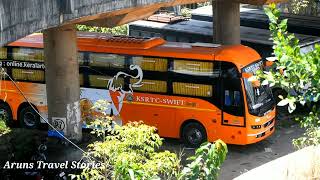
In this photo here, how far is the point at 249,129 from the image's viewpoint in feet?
46.6

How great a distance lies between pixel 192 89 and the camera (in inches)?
574

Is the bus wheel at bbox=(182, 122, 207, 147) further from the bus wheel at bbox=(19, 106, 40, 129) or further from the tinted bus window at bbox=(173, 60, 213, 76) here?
the bus wheel at bbox=(19, 106, 40, 129)

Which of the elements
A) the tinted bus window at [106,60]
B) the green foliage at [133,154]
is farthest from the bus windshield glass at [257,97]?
the green foliage at [133,154]

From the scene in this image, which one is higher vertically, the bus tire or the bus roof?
the bus roof

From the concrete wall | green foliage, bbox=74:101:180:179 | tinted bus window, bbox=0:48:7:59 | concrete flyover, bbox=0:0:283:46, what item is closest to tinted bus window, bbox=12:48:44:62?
tinted bus window, bbox=0:48:7:59

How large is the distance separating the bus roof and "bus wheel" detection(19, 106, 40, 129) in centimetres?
197

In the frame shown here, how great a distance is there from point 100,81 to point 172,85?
2.17 meters

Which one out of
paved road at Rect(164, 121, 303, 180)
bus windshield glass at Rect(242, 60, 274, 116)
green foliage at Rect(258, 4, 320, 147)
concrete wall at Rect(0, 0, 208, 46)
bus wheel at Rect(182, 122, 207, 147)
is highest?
concrete wall at Rect(0, 0, 208, 46)

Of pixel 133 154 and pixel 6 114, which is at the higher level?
pixel 133 154

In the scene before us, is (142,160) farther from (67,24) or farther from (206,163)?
(67,24)

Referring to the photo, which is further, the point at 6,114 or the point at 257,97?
the point at 6,114

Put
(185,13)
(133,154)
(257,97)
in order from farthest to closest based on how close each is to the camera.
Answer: (185,13)
(257,97)
(133,154)

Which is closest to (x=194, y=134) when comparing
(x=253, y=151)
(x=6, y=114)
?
(x=253, y=151)

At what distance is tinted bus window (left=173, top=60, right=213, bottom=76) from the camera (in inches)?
567
